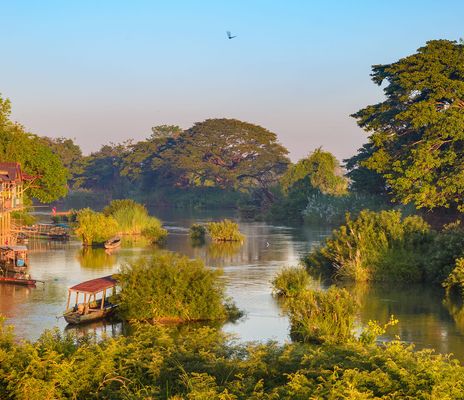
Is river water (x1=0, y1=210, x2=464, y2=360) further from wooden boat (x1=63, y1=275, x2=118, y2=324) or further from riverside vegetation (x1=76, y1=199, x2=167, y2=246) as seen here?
riverside vegetation (x1=76, y1=199, x2=167, y2=246)

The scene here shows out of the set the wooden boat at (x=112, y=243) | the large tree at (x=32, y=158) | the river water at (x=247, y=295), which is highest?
the large tree at (x=32, y=158)

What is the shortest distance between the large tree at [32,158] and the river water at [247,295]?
15.8 feet

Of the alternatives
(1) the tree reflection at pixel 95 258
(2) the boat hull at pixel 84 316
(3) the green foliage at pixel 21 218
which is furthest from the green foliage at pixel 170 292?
(3) the green foliage at pixel 21 218

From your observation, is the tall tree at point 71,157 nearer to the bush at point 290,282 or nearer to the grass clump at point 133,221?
the grass clump at point 133,221

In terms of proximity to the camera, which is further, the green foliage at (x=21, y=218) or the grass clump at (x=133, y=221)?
the grass clump at (x=133, y=221)

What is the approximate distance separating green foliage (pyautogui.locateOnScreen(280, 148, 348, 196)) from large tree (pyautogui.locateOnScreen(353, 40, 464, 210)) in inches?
1309

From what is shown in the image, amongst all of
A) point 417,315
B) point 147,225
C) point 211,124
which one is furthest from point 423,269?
point 211,124

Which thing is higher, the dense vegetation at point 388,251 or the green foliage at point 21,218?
the green foliage at point 21,218

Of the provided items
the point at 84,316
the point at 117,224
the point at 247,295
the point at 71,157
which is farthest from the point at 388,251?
the point at 71,157

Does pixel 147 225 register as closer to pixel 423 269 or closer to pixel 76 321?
pixel 423 269

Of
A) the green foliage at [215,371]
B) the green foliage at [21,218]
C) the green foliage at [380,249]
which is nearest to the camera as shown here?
the green foliage at [215,371]

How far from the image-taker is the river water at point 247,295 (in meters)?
29.2

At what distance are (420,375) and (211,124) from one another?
425 ft

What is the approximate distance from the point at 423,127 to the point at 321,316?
37.5m
